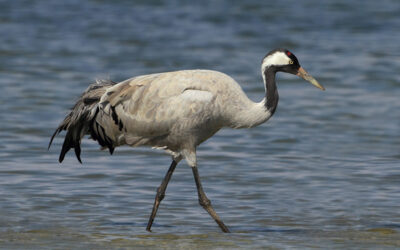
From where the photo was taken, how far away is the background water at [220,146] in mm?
8219

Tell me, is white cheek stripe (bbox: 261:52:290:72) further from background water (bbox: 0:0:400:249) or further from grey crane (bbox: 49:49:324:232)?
background water (bbox: 0:0:400:249)

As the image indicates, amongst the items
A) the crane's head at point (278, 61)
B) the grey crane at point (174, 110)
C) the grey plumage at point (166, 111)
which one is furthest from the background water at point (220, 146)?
the crane's head at point (278, 61)

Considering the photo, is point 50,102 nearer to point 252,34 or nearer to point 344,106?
point 344,106

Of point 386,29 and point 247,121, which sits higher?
point 247,121

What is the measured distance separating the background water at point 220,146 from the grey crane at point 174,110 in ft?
1.93

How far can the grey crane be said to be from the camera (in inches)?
317

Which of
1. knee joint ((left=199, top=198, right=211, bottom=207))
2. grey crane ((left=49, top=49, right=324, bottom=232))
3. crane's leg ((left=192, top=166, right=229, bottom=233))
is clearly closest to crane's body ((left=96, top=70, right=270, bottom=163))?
grey crane ((left=49, top=49, right=324, bottom=232))

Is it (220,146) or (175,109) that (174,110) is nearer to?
Answer: (175,109)

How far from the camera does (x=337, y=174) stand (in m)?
10.2

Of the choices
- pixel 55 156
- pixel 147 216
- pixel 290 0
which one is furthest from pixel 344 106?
pixel 290 0

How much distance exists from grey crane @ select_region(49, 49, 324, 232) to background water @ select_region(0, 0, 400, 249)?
1.93ft

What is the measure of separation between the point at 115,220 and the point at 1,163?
8.12 feet

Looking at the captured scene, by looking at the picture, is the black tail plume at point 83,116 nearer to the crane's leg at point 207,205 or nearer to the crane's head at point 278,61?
the crane's leg at point 207,205

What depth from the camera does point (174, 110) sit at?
8.05m
